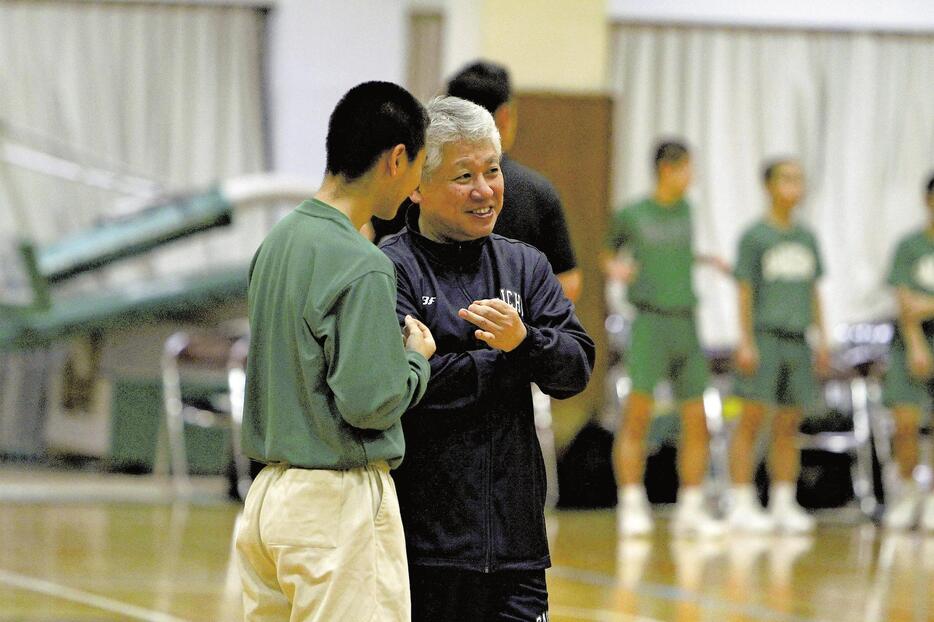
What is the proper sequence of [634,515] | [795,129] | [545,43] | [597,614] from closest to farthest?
[597,614] → [634,515] → [545,43] → [795,129]

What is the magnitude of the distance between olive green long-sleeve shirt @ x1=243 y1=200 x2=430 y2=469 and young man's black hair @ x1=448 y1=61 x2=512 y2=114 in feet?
5.35

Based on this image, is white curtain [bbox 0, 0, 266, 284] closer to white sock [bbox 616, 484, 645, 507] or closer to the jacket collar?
white sock [bbox 616, 484, 645, 507]

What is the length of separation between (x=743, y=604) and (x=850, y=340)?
4.85m

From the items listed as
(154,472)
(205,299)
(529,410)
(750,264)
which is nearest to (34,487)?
(154,472)

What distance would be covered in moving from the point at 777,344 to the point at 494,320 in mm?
5601

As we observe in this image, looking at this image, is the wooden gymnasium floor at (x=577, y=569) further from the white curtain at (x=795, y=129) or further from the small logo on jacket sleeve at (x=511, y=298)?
the white curtain at (x=795, y=129)

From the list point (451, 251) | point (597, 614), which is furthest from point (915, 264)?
point (451, 251)

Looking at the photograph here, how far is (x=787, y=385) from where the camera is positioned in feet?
25.6

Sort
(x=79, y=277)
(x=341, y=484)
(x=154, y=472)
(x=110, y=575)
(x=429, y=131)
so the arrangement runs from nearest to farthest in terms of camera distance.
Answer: (x=341, y=484), (x=429, y=131), (x=110, y=575), (x=154, y=472), (x=79, y=277)

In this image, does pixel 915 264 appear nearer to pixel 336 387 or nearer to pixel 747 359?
pixel 747 359

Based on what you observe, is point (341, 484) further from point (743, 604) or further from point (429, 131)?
point (743, 604)

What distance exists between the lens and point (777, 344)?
784cm

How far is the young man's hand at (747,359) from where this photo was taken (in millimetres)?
7688

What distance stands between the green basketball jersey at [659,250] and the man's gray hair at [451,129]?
507 cm
